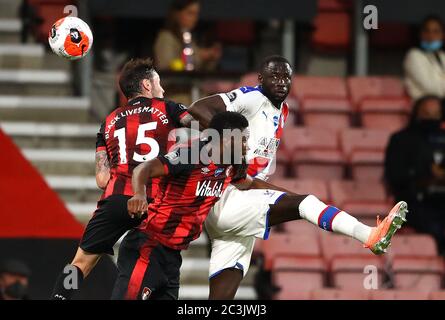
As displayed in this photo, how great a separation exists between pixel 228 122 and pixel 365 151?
4.80 meters

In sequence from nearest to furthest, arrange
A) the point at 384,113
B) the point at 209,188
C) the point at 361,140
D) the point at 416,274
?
the point at 209,188 < the point at 416,274 < the point at 361,140 < the point at 384,113

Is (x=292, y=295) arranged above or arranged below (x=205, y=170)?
below

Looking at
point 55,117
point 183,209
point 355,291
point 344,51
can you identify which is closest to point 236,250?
point 183,209

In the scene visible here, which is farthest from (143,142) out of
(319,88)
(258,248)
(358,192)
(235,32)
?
(235,32)

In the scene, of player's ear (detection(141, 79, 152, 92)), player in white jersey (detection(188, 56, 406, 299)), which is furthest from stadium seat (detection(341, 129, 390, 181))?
player's ear (detection(141, 79, 152, 92))

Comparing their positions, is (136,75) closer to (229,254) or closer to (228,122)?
(228,122)

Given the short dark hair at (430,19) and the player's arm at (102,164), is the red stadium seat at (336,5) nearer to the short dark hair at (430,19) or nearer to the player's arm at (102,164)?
the short dark hair at (430,19)

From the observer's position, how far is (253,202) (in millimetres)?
9180

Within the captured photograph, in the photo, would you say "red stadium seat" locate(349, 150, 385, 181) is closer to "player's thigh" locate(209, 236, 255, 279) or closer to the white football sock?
"player's thigh" locate(209, 236, 255, 279)

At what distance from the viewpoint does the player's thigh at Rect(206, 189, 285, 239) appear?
9.16m

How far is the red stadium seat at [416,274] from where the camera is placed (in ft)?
39.8

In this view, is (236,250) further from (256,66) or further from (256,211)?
(256,66)

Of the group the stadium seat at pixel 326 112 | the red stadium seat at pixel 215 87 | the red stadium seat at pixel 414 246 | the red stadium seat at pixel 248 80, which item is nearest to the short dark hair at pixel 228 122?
the red stadium seat at pixel 414 246

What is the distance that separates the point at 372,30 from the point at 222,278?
18.8 ft
